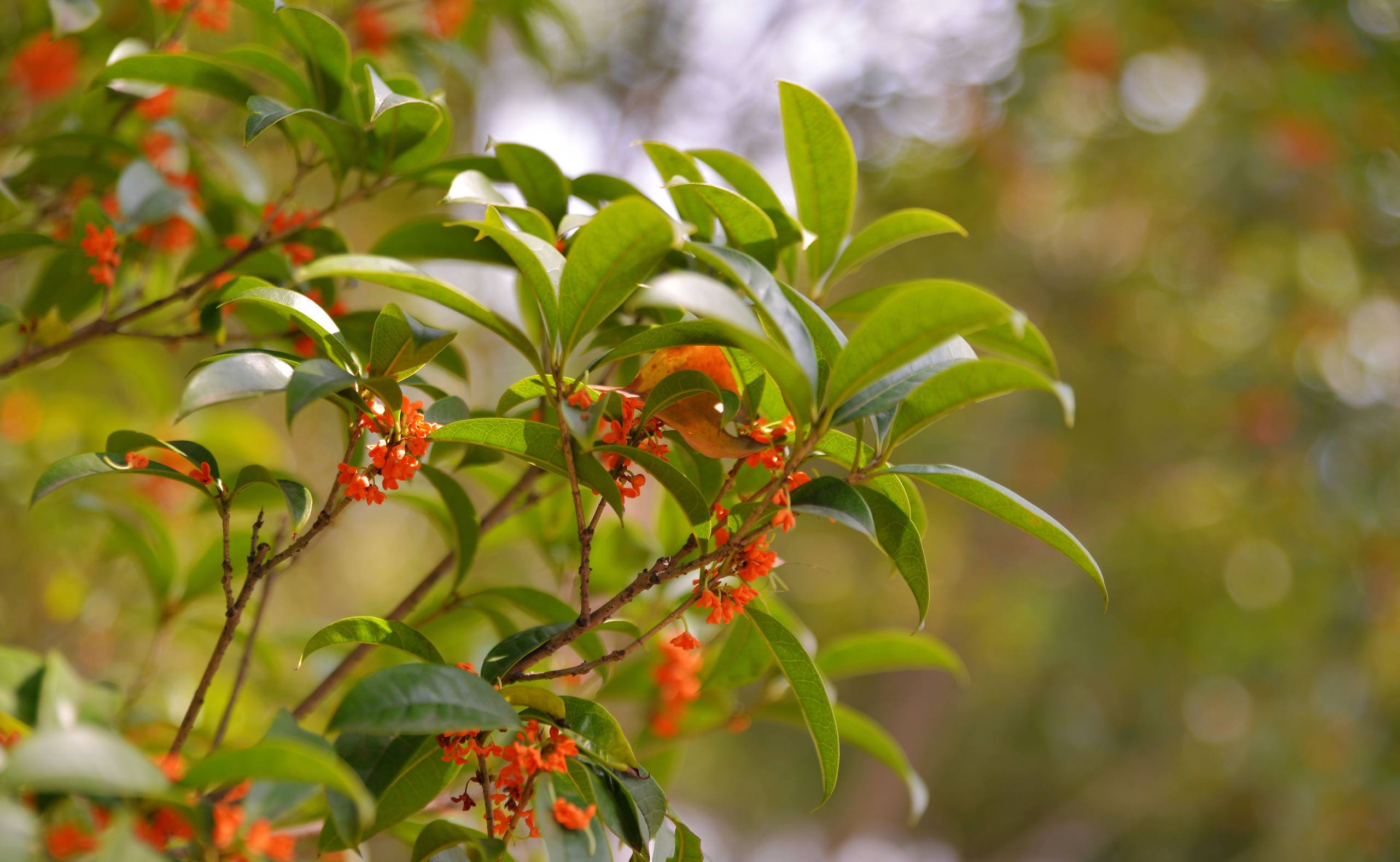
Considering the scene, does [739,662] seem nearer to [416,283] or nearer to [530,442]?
[530,442]

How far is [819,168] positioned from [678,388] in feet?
0.97

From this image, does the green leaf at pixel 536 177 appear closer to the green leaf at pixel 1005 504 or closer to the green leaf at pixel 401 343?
the green leaf at pixel 401 343

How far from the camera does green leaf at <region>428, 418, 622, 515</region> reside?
649 mm

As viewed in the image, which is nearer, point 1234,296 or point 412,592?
point 412,592

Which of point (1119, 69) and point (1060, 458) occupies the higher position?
point (1119, 69)

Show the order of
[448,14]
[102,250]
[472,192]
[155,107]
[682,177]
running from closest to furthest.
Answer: [472,192]
[682,177]
[102,250]
[155,107]
[448,14]

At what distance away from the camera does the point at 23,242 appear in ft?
3.00

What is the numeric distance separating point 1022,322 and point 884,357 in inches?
3.5

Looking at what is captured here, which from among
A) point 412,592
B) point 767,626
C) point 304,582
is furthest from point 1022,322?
point 304,582

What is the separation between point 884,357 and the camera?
22.5 inches

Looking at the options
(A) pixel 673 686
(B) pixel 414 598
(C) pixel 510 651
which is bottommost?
(A) pixel 673 686

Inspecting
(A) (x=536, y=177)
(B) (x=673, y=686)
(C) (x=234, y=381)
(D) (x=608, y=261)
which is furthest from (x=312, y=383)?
(B) (x=673, y=686)

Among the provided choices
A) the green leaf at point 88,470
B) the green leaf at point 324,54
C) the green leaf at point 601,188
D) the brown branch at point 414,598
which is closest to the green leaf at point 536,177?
the green leaf at point 601,188

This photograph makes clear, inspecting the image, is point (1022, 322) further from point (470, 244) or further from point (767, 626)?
point (470, 244)
